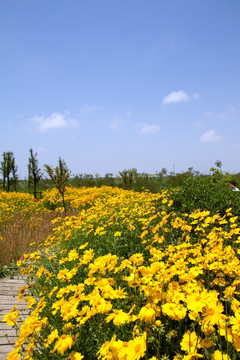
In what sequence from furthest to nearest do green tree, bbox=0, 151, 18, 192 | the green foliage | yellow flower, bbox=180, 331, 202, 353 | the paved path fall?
green tree, bbox=0, 151, 18, 192 < the green foliage < the paved path < yellow flower, bbox=180, 331, 202, 353

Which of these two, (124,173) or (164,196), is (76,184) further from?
(164,196)

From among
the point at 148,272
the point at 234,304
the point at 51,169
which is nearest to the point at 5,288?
the point at 148,272

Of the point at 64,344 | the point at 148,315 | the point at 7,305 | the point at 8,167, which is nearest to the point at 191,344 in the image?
the point at 148,315

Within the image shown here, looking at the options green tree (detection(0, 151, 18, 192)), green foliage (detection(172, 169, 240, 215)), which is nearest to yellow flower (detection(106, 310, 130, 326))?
green foliage (detection(172, 169, 240, 215))

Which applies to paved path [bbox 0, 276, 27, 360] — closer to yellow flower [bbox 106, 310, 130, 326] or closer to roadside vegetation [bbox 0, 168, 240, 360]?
roadside vegetation [bbox 0, 168, 240, 360]

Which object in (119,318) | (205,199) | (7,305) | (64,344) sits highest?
(205,199)

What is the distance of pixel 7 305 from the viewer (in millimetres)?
3443

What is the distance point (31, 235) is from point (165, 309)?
600 centimetres

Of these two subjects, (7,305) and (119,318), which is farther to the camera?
(7,305)

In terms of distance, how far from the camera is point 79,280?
3.09 meters

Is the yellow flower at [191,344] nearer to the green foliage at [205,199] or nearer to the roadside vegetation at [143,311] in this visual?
the roadside vegetation at [143,311]

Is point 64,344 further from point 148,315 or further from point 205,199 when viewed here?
point 205,199

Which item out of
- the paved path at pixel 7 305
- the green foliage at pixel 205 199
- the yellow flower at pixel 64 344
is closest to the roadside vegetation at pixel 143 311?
the yellow flower at pixel 64 344

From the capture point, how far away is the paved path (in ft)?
8.27
